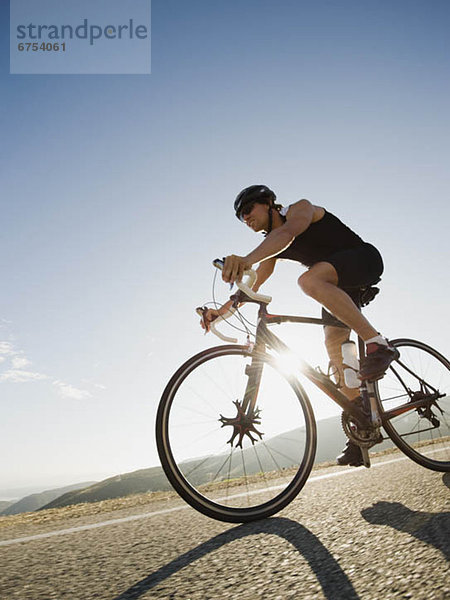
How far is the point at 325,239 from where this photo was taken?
3.33m

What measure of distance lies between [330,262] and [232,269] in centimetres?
100

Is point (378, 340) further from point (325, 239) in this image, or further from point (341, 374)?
point (325, 239)

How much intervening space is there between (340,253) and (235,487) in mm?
1995

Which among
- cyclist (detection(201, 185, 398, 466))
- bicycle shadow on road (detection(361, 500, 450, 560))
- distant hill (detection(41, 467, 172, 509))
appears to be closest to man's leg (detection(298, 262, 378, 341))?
cyclist (detection(201, 185, 398, 466))

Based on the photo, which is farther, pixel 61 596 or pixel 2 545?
pixel 2 545

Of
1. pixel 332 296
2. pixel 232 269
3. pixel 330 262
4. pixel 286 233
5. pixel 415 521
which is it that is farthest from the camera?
pixel 330 262

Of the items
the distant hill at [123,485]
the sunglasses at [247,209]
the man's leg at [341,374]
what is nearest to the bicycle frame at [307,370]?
the man's leg at [341,374]

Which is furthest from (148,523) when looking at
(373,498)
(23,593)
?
(373,498)

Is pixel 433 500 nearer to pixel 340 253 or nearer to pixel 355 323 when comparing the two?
pixel 355 323

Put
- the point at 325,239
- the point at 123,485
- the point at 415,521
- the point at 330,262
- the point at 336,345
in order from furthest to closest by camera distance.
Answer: the point at 123,485 → the point at 336,345 → the point at 325,239 → the point at 330,262 → the point at 415,521

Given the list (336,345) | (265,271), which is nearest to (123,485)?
(265,271)

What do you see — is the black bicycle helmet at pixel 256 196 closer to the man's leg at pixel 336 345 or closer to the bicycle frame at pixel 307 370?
the bicycle frame at pixel 307 370

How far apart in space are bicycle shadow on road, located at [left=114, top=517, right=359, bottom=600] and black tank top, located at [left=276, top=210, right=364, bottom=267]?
6.44 ft

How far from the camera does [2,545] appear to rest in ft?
7.58
